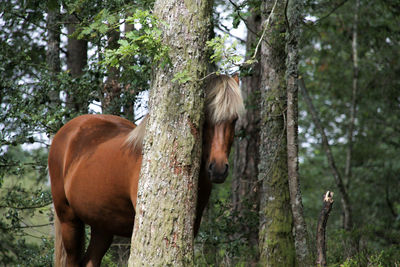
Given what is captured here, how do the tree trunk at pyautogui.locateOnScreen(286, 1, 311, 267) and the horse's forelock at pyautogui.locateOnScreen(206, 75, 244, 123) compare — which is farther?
the tree trunk at pyautogui.locateOnScreen(286, 1, 311, 267)

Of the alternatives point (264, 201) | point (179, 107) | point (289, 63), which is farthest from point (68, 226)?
point (289, 63)

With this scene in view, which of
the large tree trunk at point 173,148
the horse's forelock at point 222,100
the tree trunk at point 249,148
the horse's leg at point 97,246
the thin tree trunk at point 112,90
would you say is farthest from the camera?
the tree trunk at point 249,148

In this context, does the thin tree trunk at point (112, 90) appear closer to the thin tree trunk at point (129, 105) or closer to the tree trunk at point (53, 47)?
the thin tree trunk at point (129, 105)

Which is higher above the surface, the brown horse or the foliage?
the brown horse

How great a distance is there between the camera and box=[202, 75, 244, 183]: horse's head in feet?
12.3

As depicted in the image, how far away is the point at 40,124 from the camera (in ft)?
20.8

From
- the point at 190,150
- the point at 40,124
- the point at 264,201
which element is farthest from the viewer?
the point at 40,124

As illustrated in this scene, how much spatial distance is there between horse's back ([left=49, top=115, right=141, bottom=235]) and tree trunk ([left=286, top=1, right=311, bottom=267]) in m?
1.66

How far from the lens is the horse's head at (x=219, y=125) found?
12.3ft

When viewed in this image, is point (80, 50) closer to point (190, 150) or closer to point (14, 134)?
point (14, 134)

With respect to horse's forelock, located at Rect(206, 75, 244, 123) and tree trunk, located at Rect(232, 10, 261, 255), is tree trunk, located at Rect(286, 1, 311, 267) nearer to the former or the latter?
horse's forelock, located at Rect(206, 75, 244, 123)

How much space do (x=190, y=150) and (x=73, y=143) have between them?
2.21m

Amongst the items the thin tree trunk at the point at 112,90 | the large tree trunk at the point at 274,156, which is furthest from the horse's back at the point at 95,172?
the large tree trunk at the point at 274,156

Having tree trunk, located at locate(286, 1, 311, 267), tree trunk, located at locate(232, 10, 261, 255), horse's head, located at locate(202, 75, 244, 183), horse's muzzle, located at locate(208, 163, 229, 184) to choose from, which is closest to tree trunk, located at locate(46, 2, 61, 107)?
tree trunk, located at locate(232, 10, 261, 255)
